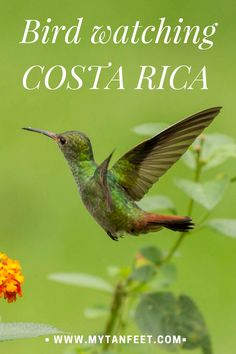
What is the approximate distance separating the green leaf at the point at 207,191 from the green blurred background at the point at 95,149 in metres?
1.67

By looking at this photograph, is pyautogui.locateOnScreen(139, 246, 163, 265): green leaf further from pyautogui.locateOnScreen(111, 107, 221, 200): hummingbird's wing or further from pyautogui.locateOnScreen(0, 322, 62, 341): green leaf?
pyautogui.locateOnScreen(0, 322, 62, 341): green leaf

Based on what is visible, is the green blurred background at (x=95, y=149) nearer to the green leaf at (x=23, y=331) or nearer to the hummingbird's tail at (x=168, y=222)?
the hummingbird's tail at (x=168, y=222)

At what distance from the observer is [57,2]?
7.43 m

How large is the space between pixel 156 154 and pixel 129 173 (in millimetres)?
100

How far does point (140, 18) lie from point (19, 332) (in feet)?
20.2

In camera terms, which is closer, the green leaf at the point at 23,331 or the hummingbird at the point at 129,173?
the green leaf at the point at 23,331

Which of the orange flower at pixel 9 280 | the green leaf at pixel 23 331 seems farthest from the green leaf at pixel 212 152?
the green leaf at pixel 23 331

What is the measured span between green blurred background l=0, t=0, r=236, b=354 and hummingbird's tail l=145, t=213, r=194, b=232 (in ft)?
6.73

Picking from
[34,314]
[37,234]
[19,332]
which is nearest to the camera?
[19,332]

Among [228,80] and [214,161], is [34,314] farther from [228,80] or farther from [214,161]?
[228,80]

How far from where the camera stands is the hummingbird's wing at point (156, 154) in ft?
5.81

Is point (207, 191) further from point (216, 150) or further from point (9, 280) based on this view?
point (9, 280)

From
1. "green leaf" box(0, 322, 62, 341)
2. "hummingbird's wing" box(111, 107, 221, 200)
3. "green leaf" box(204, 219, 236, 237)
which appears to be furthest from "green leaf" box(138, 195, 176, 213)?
"green leaf" box(0, 322, 62, 341)

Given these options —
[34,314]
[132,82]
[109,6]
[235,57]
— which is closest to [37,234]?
[34,314]
